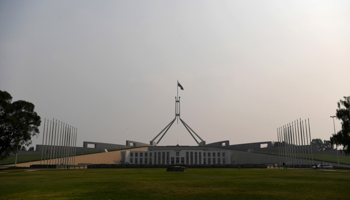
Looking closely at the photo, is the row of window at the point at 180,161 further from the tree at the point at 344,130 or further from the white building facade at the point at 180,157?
the tree at the point at 344,130

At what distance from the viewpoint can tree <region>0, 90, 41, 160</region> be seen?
35500mm

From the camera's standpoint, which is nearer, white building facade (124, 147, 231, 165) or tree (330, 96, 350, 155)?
tree (330, 96, 350, 155)

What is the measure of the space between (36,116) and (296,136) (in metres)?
41.8

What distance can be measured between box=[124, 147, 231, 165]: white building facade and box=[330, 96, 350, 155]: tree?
3851 cm

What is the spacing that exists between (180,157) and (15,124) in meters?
44.8

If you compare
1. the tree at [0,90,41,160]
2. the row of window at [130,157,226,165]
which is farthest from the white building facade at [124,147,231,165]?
the tree at [0,90,41,160]

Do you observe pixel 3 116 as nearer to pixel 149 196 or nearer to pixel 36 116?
pixel 36 116

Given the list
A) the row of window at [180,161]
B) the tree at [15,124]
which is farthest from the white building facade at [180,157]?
the tree at [15,124]

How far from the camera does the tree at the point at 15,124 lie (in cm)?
3550

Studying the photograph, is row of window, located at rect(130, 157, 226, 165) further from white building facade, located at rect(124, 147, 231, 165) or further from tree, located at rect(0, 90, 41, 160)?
tree, located at rect(0, 90, 41, 160)

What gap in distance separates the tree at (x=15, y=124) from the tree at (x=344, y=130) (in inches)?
1528

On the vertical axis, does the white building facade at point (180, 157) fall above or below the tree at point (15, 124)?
below

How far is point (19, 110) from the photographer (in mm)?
38469

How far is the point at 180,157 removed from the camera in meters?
73.6
